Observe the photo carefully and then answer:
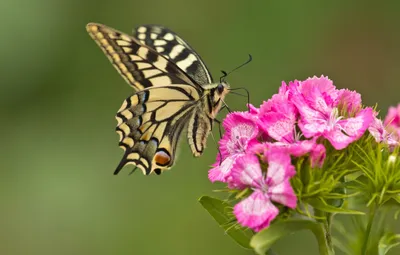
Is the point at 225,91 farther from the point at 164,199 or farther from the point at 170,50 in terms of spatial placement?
the point at 164,199

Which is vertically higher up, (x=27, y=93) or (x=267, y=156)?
(x=27, y=93)

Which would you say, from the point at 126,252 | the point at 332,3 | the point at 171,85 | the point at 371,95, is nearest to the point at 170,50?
the point at 171,85

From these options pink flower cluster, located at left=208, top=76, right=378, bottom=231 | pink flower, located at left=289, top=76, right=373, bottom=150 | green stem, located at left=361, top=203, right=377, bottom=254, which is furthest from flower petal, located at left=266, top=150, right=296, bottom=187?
green stem, located at left=361, top=203, right=377, bottom=254

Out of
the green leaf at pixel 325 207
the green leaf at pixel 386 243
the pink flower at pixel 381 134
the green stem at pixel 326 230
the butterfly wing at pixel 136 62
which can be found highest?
the butterfly wing at pixel 136 62

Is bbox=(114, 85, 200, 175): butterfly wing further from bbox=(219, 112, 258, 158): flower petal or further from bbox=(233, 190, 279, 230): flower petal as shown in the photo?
bbox=(233, 190, 279, 230): flower petal

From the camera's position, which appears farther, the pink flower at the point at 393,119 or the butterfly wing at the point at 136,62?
the butterfly wing at the point at 136,62

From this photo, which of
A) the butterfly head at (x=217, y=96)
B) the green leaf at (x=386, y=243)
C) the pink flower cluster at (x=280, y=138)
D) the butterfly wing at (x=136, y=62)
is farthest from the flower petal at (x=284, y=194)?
the butterfly wing at (x=136, y=62)

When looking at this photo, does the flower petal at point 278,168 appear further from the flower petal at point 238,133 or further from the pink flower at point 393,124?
the pink flower at point 393,124

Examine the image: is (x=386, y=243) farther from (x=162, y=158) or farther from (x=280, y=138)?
(x=162, y=158)
